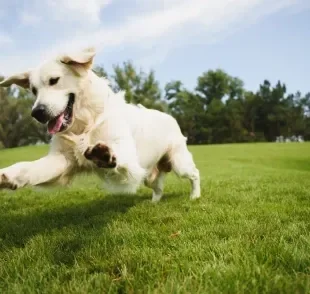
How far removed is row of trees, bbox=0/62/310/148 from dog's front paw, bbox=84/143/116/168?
5183 cm

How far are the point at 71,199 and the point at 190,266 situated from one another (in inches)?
197

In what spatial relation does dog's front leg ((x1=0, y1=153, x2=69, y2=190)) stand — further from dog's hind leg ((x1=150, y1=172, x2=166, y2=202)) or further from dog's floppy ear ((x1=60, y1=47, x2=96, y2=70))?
dog's hind leg ((x1=150, y1=172, x2=166, y2=202))

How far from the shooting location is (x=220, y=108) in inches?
2731

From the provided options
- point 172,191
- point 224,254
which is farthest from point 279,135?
point 224,254

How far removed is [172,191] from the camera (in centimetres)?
805

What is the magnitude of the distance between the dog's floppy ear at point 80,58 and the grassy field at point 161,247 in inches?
54.2

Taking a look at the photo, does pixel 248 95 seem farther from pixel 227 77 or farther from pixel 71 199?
pixel 71 199

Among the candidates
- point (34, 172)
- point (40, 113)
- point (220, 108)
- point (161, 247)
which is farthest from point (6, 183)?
point (220, 108)

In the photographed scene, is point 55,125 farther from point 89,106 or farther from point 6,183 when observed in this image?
point 6,183

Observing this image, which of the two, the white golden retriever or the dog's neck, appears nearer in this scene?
the white golden retriever

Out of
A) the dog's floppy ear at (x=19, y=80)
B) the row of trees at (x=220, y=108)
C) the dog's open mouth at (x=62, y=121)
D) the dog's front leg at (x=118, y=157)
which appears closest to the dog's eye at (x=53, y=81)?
the dog's open mouth at (x=62, y=121)

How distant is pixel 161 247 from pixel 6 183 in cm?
149

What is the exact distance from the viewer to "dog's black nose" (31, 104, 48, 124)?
3.92 m

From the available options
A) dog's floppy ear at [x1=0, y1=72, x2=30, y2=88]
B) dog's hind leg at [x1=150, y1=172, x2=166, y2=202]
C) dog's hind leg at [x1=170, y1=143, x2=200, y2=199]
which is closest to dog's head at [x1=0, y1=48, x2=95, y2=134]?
dog's floppy ear at [x1=0, y1=72, x2=30, y2=88]
